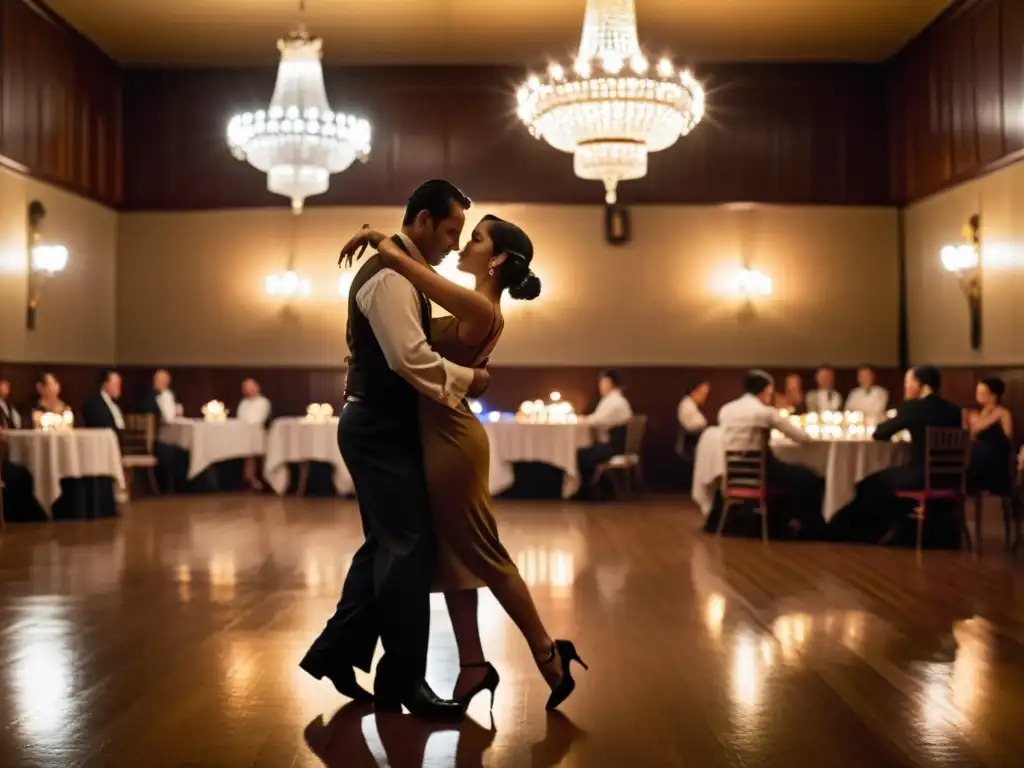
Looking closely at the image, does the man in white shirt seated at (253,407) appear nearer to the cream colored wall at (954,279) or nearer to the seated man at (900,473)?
the seated man at (900,473)

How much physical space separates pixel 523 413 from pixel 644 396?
2151 mm

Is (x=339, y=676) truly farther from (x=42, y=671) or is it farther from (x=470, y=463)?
(x=42, y=671)

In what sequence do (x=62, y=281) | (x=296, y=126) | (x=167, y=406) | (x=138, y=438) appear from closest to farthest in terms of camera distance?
(x=296, y=126)
(x=138, y=438)
(x=62, y=281)
(x=167, y=406)

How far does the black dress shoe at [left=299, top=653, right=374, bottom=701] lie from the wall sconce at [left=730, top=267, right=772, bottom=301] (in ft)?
32.5

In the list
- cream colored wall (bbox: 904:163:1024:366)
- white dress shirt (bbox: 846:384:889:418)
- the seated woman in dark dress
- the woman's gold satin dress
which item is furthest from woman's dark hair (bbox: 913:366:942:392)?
the woman's gold satin dress

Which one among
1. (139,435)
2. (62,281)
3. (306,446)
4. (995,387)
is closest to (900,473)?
(995,387)

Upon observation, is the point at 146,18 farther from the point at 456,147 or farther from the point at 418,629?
the point at 418,629

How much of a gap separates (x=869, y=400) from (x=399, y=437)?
31.4 feet

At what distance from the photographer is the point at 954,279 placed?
36.5 ft

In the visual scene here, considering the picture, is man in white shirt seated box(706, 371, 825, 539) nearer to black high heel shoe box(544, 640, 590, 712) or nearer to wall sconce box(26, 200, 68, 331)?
black high heel shoe box(544, 640, 590, 712)

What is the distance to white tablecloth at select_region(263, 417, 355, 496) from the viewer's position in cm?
1055

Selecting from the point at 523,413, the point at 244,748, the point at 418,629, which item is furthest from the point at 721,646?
the point at 523,413

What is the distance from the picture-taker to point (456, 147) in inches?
505

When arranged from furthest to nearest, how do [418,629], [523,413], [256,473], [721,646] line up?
[256,473] → [523,413] → [721,646] → [418,629]
